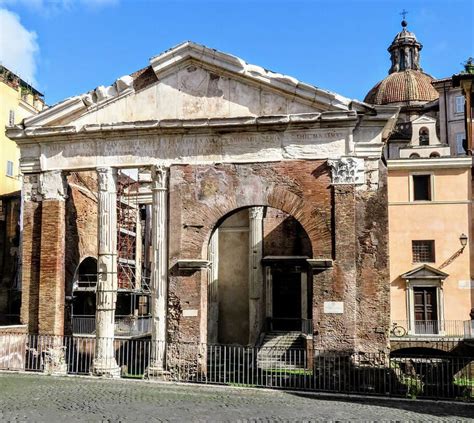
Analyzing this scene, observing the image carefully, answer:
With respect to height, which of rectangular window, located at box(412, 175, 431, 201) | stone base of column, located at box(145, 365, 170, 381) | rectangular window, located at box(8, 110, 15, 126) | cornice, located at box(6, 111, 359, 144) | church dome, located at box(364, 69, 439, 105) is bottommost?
stone base of column, located at box(145, 365, 170, 381)

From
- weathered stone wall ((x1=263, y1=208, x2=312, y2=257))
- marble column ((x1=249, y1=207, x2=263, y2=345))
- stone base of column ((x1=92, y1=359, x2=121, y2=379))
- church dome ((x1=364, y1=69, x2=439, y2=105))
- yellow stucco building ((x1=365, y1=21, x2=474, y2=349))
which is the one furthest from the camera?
church dome ((x1=364, y1=69, x2=439, y2=105))

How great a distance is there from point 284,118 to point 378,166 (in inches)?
97.0

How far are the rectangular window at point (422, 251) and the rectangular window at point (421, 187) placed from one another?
6.18 feet

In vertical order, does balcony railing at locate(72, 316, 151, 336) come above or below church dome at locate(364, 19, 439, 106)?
below

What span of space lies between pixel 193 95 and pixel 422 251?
15349mm

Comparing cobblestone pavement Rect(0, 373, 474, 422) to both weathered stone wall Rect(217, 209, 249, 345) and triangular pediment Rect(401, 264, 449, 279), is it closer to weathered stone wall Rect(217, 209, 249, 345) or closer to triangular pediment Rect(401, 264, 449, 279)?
weathered stone wall Rect(217, 209, 249, 345)

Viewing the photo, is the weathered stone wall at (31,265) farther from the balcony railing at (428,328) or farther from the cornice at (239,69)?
the balcony railing at (428,328)

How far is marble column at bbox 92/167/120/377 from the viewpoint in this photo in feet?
53.8

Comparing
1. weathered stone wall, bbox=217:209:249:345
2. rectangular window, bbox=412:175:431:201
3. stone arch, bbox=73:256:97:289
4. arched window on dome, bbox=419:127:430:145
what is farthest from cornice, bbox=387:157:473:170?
arched window on dome, bbox=419:127:430:145

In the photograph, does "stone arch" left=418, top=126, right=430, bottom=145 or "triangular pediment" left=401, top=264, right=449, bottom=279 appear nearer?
"triangular pediment" left=401, top=264, right=449, bottom=279

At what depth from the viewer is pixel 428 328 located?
2733 cm

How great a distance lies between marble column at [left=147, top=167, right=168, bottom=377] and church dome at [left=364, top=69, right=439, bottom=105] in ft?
133

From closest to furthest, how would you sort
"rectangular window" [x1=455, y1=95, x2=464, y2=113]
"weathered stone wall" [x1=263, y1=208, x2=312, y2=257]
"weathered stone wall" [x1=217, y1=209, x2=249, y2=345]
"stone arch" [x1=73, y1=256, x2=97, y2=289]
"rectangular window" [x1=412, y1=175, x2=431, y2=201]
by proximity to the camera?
1. "stone arch" [x1=73, y1=256, x2=97, y2=289]
2. "weathered stone wall" [x1=217, y1=209, x2=249, y2=345]
3. "weathered stone wall" [x1=263, y1=208, x2=312, y2=257]
4. "rectangular window" [x1=412, y1=175, x2=431, y2=201]
5. "rectangular window" [x1=455, y1=95, x2=464, y2=113]

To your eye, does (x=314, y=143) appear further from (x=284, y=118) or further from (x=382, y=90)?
(x=382, y=90)
